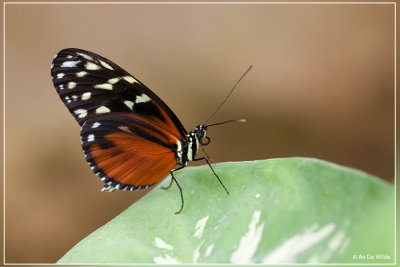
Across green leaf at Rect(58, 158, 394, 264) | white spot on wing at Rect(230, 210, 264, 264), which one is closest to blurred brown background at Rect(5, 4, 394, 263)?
green leaf at Rect(58, 158, 394, 264)

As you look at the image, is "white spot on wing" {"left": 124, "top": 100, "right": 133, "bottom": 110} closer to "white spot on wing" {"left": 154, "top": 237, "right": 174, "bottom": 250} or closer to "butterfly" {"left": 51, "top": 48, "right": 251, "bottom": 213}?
"butterfly" {"left": 51, "top": 48, "right": 251, "bottom": 213}

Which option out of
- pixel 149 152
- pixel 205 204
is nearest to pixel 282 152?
pixel 149 152

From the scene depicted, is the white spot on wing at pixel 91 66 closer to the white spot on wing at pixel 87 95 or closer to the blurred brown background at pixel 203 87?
the white spot on wing at pixel 87 95

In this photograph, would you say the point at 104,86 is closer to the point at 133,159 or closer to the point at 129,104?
the point at 129,104

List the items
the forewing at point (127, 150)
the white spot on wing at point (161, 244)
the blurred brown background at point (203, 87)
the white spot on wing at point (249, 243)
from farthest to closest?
1. the blurred brown background at point (203, 87)
2. the forewing at point (127, 150)
3. the white spot on wing at point (161, 244)
4. the white spot on wing at point (249, 243)

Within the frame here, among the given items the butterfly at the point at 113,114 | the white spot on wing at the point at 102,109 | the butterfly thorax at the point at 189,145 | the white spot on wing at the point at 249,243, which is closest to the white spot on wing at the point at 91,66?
the butterfly at the point at 113,114

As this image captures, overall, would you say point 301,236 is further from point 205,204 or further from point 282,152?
point 282,152
